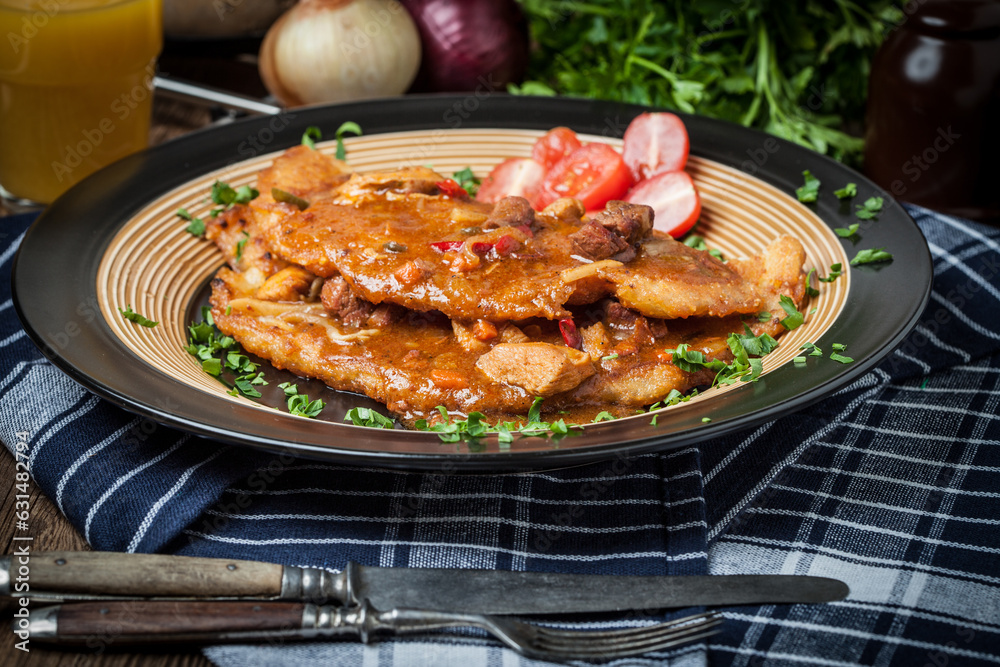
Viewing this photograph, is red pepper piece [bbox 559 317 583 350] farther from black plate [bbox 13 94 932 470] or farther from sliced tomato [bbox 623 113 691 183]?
sliced tomato [bbox 623 113 691 183]

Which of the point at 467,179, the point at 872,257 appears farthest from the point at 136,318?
the point at 872,257

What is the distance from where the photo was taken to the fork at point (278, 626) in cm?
244

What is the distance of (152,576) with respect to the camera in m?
2.56

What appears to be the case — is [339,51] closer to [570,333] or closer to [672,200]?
[672,200]

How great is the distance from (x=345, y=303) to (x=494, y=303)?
0.72 meters

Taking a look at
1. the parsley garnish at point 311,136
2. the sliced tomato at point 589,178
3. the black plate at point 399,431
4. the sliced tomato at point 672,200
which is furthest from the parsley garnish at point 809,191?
the parsley garnish at point 311,136

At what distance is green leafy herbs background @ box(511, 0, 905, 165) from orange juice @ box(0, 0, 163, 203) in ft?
7.76

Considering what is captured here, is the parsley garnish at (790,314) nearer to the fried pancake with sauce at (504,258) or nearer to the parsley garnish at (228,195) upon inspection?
the fried pancake with sauce at (504,258)

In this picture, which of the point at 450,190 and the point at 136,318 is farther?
the point at 450,190

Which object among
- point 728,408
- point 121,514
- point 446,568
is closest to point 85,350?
point 121,514

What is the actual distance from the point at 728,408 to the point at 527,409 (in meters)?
0.77

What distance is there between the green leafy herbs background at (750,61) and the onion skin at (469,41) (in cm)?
58

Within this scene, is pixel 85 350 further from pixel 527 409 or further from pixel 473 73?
pixel 473 73

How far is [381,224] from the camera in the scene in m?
3.80
